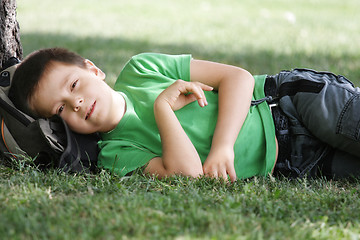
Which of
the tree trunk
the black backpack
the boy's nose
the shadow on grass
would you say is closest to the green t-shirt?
the black backpack

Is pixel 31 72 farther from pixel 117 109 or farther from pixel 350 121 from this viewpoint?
pixel 350 121

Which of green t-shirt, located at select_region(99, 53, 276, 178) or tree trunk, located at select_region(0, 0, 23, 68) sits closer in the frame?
green t-shirt, located at select_region(99, 53, 276, 178)

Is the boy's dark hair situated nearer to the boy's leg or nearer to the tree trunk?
the tree trunk

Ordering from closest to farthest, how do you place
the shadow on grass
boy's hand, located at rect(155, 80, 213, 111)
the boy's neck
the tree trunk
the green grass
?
the green grass
boy's hand, located at rect(155, 80, 213, 111)
the boy's neck
the tree trunk
the shadow on grass

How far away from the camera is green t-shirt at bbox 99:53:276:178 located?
2725mm

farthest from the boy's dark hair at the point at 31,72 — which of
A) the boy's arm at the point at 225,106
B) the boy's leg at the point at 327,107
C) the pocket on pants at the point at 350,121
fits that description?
the pocket on pants at the point at 350,121

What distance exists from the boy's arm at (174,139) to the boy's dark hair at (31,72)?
57cm

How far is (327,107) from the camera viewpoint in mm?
2717

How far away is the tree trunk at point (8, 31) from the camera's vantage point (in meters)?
3.17

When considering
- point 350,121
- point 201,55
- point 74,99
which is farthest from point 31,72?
point 201,55

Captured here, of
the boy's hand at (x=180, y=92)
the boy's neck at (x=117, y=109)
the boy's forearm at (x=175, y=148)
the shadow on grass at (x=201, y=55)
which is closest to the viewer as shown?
the boy's forearm at (x=175, y=148)

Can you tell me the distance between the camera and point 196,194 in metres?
2.23

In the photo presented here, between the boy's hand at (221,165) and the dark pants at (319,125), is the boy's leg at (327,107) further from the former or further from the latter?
the boy's hand at (221,165)

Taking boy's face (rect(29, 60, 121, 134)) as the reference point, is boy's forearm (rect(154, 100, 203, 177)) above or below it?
below
